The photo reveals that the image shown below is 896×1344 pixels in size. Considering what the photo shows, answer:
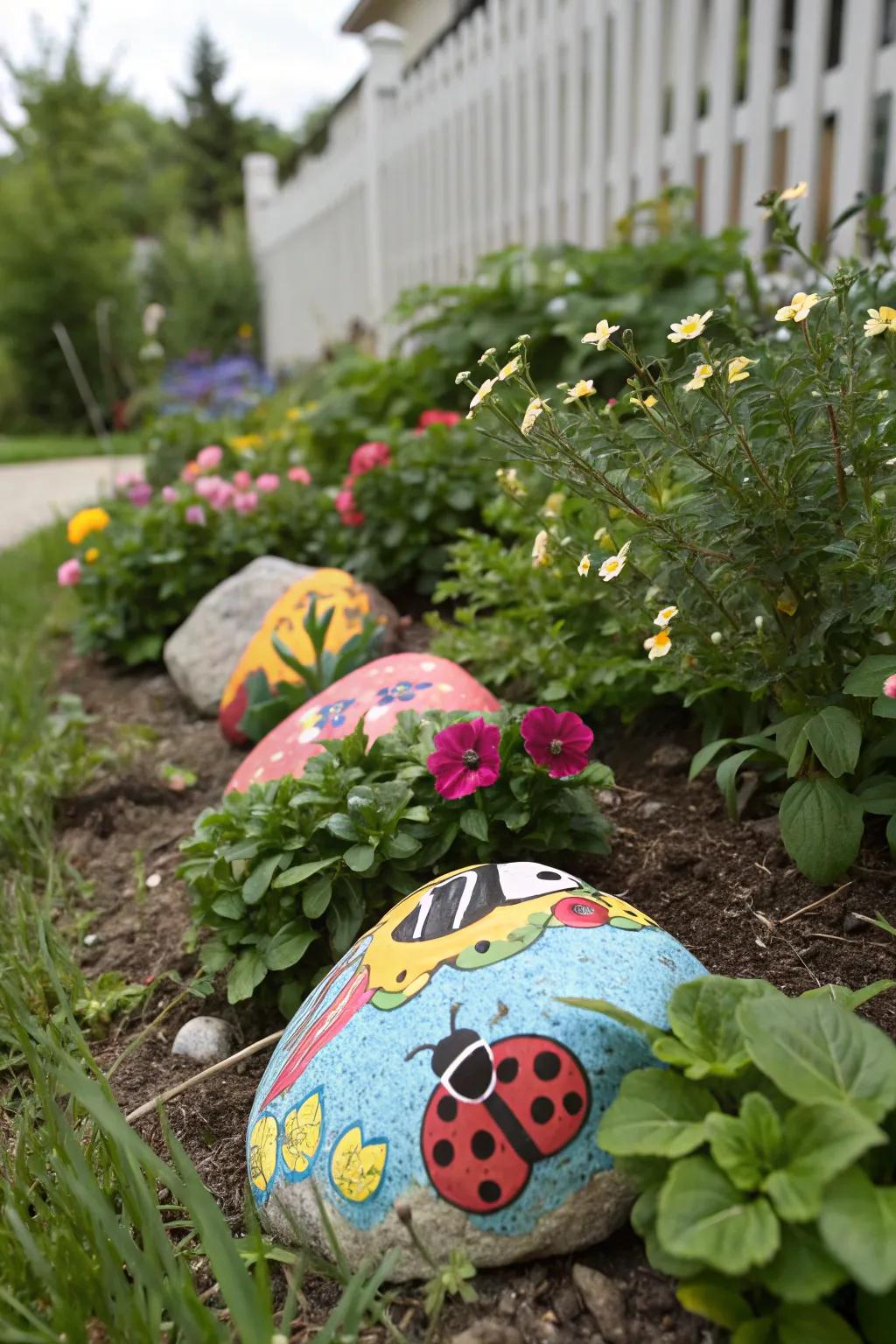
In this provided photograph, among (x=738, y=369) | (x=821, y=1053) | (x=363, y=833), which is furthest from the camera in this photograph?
(x=363, y=833)

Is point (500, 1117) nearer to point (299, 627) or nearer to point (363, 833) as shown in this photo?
point (363, 833)

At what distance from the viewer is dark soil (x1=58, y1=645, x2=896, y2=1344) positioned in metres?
1.18

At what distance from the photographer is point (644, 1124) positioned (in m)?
1.06

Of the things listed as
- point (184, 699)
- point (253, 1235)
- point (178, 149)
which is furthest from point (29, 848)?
point (178, 149)

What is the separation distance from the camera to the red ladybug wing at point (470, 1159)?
118 cm

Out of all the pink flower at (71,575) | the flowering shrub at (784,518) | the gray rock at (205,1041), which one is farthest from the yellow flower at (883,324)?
the pink flower at (71,575)

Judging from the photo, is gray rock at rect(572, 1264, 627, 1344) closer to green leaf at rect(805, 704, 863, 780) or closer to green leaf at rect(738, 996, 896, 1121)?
green leaf at rect(738, 996, 896, 1121)

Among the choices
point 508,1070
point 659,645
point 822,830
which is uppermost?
point 659,645

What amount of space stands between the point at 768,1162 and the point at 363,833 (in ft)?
2.80

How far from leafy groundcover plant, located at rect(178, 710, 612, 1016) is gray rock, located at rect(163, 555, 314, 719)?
58.6 inches

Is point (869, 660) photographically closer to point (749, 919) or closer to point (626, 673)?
point (749, 919)

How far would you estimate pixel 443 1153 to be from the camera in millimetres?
1201

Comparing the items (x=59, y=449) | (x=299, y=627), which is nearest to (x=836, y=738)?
(x=299, y=627)

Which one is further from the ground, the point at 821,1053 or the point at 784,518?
the point at 784,518
